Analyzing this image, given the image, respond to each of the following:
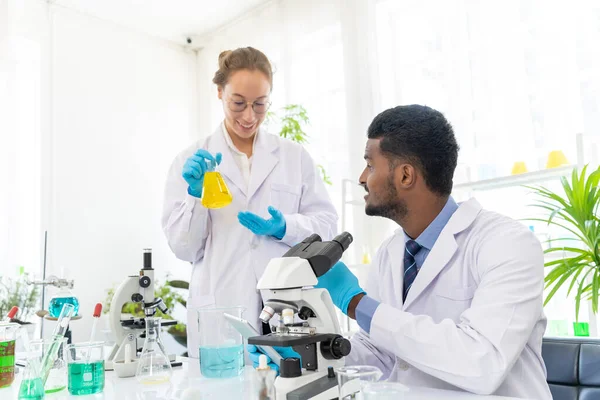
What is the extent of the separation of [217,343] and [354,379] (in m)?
0.52

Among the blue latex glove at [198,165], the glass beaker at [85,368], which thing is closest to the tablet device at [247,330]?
the glass beaker at [85,368]

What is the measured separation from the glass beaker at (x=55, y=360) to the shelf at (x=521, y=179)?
2164 mm

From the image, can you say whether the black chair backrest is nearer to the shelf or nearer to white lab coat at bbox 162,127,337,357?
white lab coat at bbox 162,127,337,357

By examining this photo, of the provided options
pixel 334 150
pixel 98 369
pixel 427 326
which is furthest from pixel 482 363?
pixel 334 150

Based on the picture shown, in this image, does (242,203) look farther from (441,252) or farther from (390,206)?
(441,252)

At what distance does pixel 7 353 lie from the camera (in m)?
1.26

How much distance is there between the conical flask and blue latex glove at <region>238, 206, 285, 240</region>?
1.82 ft

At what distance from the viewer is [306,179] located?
2.08m

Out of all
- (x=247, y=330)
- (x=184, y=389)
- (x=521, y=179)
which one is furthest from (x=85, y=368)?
(x=521, y=179)

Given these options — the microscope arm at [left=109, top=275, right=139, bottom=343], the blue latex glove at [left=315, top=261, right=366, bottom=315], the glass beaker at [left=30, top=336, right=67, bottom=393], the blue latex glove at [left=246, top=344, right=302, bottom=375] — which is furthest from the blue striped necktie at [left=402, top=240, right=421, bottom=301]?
the glass beaker at [left=30, top=336, right=67, bottom=393]

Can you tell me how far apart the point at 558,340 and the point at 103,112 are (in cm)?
417

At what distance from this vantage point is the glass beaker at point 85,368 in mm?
1152

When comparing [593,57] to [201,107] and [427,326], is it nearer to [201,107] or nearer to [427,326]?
[427,326]

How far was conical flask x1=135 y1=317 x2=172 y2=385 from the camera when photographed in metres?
1.23
